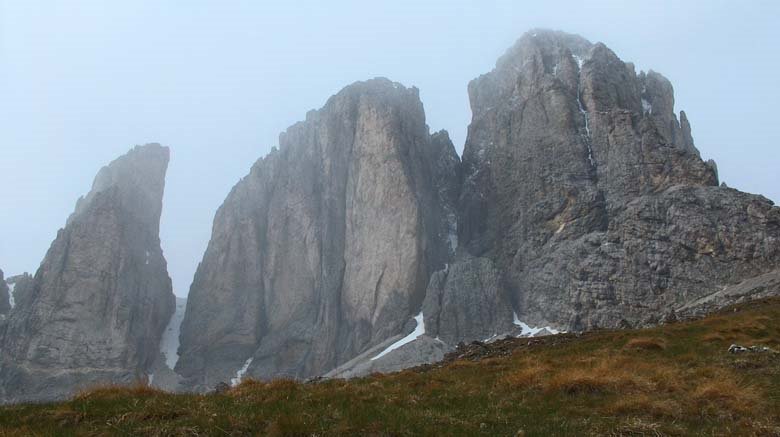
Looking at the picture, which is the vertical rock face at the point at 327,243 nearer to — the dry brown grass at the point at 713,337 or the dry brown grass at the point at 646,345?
the dry brown grass at the point at 646,345

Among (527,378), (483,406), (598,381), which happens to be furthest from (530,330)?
(483,406)

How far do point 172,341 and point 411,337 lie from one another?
64.9 m

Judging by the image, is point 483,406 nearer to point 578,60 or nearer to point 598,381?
point 598,381

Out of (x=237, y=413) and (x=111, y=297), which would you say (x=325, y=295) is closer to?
(x=111, y=297)

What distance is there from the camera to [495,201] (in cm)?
10925

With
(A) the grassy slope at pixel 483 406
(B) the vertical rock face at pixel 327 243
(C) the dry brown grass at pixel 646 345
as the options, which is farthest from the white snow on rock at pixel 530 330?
(A) the grassy slope at pixel 483 406

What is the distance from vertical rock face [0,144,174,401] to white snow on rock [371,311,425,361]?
156 feet

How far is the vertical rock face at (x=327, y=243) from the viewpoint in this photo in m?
110

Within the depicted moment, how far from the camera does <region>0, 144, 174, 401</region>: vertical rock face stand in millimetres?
107938

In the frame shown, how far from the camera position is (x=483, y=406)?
1647 cm

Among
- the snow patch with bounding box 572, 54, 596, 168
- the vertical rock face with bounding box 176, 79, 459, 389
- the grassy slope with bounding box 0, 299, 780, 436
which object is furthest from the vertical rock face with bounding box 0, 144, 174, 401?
the grassy slope with bounding box 0, 299, 780, 436

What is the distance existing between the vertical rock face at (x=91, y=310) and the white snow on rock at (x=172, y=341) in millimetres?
2147

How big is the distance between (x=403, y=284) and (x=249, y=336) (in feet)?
129

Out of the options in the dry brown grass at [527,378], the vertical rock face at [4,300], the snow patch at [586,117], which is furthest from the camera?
the vertical rock face at [4,300]
